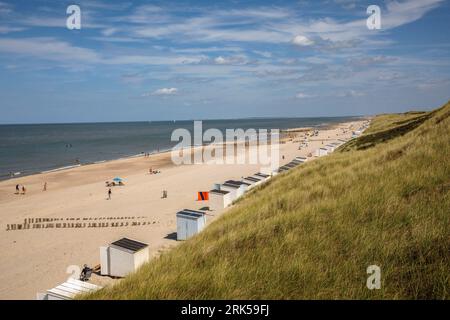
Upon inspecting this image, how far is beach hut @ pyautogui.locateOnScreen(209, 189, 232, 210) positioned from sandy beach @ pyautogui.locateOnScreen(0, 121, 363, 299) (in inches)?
24.3

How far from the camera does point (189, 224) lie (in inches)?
602

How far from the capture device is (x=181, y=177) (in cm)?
3625

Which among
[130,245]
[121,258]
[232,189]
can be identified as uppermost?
[232,189]

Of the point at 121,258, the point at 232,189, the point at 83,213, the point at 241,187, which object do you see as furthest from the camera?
the point at 83,213

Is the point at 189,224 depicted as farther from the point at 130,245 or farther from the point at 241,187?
the point at 241,187

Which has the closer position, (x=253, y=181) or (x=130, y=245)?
(x=130, y=245)

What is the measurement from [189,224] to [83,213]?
11135 millimetres

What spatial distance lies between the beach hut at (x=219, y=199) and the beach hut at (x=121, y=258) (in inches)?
327

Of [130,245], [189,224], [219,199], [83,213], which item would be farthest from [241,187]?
[83,213]

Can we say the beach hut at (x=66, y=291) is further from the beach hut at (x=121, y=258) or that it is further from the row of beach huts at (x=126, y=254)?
the beach hut at (x=121, y=258)

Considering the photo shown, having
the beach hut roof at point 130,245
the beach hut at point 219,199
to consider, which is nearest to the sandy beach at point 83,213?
the beach hut at point 219,199
